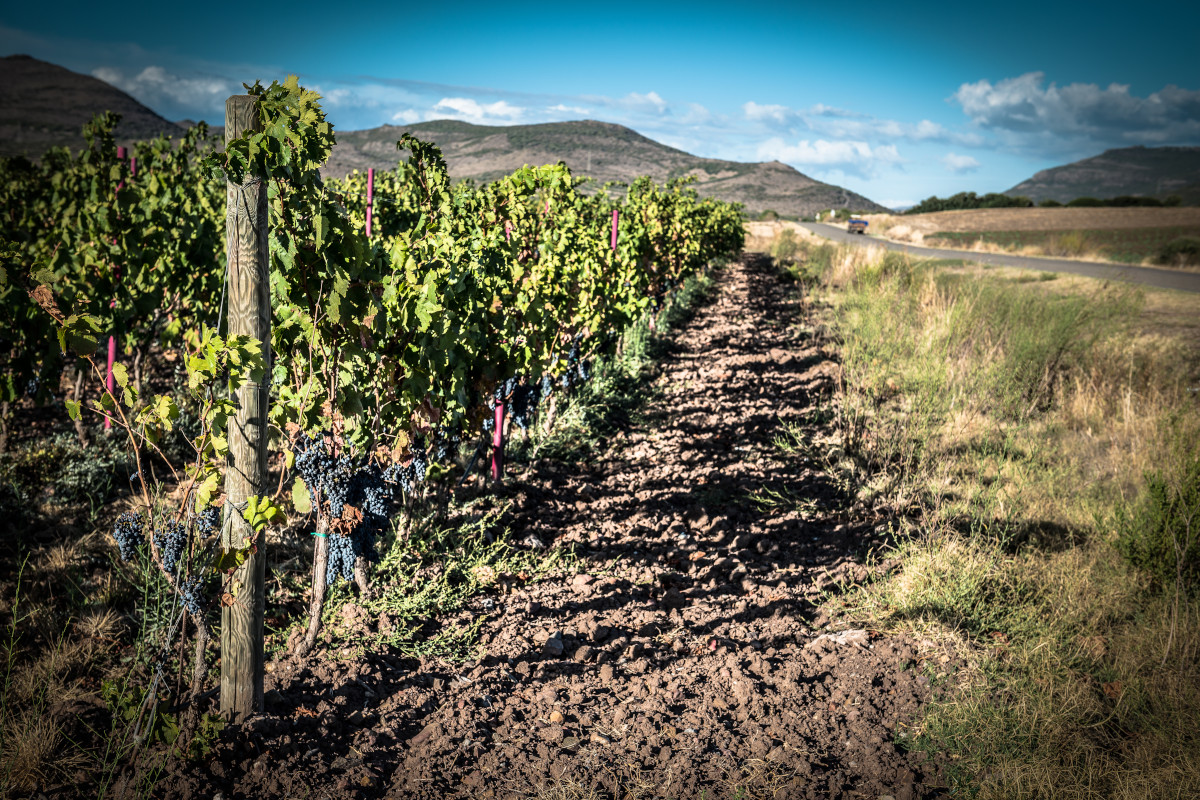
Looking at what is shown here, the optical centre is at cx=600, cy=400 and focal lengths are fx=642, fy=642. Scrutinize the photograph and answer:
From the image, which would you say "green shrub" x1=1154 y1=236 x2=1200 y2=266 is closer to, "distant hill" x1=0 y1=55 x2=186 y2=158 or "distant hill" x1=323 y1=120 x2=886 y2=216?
"distant hill" x1=323 y1=120 x2=886 y2=216

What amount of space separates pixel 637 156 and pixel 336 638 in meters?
103

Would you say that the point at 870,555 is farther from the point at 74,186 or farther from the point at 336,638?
the point at 74,186

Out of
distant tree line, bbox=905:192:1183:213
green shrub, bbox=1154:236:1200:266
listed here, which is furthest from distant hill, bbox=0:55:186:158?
distant tree line, bbox=905:192:1183:213

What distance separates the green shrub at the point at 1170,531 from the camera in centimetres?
294

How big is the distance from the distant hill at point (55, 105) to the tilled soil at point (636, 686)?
5954 cm

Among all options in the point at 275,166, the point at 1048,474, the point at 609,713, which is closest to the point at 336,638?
the point at 609,713

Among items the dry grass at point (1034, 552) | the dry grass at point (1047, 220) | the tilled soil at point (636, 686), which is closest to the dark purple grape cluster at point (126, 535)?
the tilled soil at point (636, 686)

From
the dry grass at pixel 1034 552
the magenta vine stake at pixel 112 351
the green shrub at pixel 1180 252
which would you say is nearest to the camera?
the dry grass at pixel 1034 552

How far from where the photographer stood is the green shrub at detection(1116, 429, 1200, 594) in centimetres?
294

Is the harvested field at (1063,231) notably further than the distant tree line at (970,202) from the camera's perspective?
No

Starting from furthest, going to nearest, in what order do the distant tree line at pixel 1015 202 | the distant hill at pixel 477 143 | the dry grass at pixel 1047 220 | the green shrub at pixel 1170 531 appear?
the distant hill at pixel 477 143 → the distant tree line at pixel 1015 202 → the dry grass at pixel 1047 220 → the green shrub at pixel 1170 531

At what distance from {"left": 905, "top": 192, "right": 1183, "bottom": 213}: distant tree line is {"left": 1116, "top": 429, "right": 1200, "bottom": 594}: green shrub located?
5130 centimetres

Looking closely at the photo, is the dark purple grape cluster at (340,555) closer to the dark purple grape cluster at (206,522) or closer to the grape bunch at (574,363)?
the dark purple grape cluster at (206,522)

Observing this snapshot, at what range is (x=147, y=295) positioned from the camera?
4406 mm
